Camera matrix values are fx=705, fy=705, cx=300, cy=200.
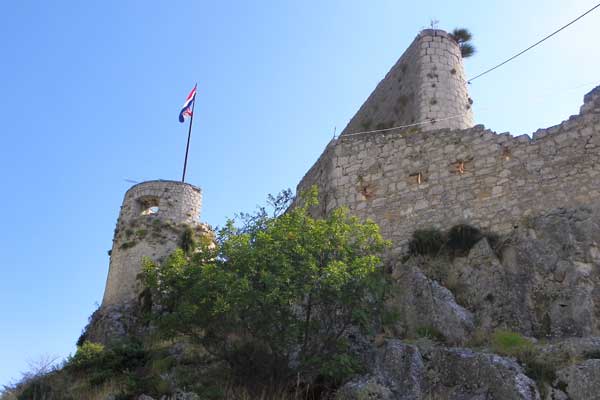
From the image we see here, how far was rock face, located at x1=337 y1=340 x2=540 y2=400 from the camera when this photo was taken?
9.09m

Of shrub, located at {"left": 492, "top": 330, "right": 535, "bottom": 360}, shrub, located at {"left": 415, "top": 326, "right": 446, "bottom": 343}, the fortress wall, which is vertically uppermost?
the fortress wall

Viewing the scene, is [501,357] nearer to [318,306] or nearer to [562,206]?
[318,306]

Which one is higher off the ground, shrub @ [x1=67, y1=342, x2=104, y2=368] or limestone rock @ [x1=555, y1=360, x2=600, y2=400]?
shrub @ [x1=67, y1=342, x2=104, y2=368]

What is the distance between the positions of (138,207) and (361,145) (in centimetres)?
966

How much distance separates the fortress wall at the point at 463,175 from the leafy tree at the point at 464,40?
481cm

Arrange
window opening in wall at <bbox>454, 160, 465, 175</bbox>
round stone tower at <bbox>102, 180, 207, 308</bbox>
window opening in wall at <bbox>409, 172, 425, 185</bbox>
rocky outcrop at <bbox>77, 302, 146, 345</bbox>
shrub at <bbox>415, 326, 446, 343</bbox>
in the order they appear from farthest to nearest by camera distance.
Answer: round stone tower at <bbox>102, 180, 207, 308</bbox>, rocky outcrop at <bbox>77, 302, 146, 345</bbox>, window opening in wall at <bbox>409, 172, 425, 185</bbox>, window opening in wall at <bbox>454, 160, 465, 175</bbox>, shrub at <bbox>415, 326, 446, 343</bbox>

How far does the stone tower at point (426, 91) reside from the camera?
17750 millimetres

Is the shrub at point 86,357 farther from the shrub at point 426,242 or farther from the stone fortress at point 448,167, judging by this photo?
the shrub at point 426,242

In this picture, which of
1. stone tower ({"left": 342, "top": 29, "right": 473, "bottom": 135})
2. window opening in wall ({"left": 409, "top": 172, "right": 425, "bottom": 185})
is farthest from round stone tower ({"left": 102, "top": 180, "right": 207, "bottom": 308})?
window opening in wall ({"left": 409, "top": 172, "right": 425, "bottom": 185})

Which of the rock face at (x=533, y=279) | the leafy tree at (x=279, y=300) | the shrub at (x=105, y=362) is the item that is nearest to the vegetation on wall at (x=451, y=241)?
the rock face at (x=533, y=279)

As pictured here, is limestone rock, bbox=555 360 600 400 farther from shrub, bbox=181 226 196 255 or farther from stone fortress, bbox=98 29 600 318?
shrub, bbox=181 226 196 255

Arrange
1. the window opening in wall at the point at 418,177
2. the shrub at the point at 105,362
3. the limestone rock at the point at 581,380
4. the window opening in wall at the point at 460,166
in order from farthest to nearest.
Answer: the window opening in wall at the point at 418,177
the window opening in wall at the point at 460,166
the shrub at the point at 105,362
the limestone rock at the point at 581,380

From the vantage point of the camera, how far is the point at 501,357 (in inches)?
378

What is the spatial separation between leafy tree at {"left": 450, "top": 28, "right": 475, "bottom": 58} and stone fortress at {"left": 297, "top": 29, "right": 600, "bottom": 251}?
5.26 feet
